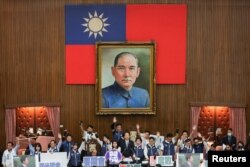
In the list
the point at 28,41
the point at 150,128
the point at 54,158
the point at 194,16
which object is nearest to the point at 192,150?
the point at 150,128

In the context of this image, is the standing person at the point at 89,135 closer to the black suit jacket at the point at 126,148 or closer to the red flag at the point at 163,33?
the black suit jacket at the point at 126,148

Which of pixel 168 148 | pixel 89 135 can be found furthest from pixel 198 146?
pixel 89 135

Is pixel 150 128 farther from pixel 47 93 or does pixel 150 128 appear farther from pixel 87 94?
pixel 47 93

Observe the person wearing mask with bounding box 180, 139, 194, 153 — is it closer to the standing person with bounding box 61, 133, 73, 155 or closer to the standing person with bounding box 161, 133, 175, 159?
the standing person with bounding box 161, 133, 175, 159

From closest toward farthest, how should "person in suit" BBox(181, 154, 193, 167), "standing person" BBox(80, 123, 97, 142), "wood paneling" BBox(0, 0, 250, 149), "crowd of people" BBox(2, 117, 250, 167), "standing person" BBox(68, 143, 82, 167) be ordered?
"person in suit" BBox(181, 154, 193, 167) < "standing person" BBox(68, 143, 82, 167) < "crowd of people" BBox(2, 117, 250, 167) < "standing person" BBox(80, 123, 97, 142) < "wood paneling" BBox(0, 0, 250, 149)

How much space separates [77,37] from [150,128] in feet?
16.4

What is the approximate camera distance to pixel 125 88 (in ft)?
60.7

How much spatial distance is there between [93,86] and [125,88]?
4.55 feet

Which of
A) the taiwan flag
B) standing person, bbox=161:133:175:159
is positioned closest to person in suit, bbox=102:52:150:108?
the taiwan flag

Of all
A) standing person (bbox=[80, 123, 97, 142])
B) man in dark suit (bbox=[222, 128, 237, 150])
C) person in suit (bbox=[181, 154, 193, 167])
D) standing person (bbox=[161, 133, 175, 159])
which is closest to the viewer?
person in suit (bbox=[181, 154, 193, 167])

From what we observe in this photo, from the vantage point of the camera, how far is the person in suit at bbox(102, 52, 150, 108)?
18.5 meters

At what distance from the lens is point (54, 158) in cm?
1366

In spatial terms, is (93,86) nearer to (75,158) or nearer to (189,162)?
(75,158)

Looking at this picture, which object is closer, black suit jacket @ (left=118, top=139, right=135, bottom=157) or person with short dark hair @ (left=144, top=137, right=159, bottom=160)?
person with short dark hair @ (left=144, top=137, right=159, bottom=160)
